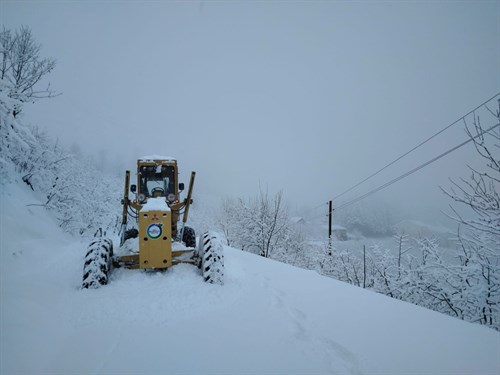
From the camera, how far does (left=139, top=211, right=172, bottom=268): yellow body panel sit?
491 cm

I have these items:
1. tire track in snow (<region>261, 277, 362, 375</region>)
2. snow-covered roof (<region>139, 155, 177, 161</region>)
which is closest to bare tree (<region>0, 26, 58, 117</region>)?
snow-covered roof (<region>139, 155, 177, 161</region>)

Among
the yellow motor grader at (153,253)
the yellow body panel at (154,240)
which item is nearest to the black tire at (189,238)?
the yellow motor grader at (153,253)

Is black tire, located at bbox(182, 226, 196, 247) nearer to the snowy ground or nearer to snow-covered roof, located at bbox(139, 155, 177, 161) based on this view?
snow-covered roof, located at bbox(139, 155, 177, 161)

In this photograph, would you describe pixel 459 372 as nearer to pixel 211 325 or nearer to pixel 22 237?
pixel 211 325

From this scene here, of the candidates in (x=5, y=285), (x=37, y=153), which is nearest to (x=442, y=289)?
(x=5, y=285)

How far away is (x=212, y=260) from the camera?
5055 millimetres

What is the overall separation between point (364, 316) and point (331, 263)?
16.1m

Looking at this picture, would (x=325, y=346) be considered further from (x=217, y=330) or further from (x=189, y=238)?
(x=189, y=238)

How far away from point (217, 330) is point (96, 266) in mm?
2620

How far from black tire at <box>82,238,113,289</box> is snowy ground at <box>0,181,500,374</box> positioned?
183 mm

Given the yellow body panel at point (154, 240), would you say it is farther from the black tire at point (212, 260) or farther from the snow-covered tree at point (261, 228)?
the snow-covered tree at point (261, 228)

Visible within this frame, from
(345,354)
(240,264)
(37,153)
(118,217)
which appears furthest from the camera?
(118,217)

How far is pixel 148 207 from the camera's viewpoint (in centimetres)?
512

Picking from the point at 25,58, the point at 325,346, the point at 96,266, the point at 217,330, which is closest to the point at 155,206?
the point at 96,266
